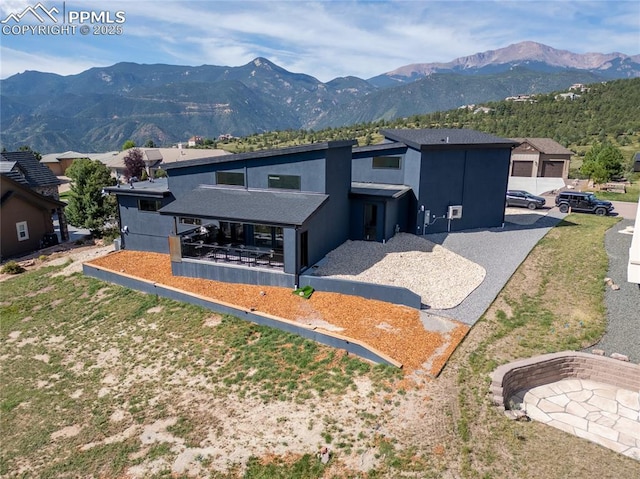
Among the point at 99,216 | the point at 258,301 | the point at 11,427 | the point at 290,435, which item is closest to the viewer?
the point at 290,435

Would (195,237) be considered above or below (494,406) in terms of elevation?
above

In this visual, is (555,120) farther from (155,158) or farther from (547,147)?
(155,158)

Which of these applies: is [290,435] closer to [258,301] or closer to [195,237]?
[258,301]

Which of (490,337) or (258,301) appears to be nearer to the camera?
(490,337)

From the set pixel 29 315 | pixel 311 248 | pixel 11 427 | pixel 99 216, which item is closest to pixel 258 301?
pixel 311 248

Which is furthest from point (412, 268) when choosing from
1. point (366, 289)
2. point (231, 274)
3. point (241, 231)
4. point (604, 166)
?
point (604, 166)
